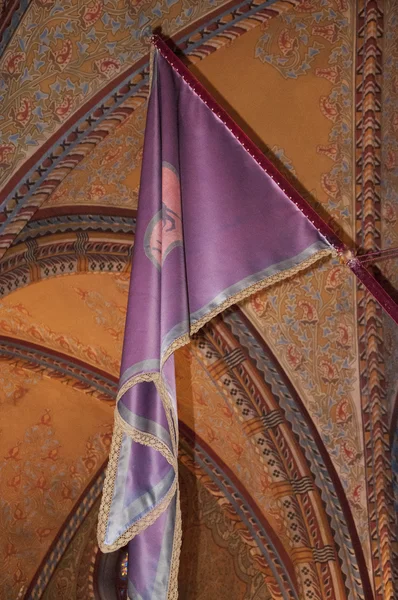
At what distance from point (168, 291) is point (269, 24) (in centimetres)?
289

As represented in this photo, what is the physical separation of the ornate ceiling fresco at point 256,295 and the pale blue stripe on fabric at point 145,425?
2.19 meters

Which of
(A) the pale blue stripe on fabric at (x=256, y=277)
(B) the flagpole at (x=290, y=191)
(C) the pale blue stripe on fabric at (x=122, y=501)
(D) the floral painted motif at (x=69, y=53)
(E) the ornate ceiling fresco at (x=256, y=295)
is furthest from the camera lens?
(E) the ornate ceiling fresco at (x=256, y=295)

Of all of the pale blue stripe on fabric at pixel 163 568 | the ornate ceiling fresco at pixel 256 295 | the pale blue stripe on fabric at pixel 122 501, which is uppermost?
the ornate ceiling fresco at pixel 256 295

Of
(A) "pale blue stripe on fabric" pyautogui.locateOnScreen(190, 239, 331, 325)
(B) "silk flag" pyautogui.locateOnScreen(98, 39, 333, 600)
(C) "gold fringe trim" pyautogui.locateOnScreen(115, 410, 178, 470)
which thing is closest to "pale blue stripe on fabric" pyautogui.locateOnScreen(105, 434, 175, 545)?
(B) "silk flag" pyautogui.locateOnScreen(98, 39, 333, 600)

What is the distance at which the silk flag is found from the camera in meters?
3.26

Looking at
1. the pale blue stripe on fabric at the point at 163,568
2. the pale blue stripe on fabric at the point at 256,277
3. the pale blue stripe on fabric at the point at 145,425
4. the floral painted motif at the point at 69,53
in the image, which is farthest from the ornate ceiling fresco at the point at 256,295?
the pale blue stripe on fabric at the point at 163,568

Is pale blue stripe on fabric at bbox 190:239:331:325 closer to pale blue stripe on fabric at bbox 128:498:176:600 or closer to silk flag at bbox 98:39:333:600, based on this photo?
silk flag at bbox 98:39:333:600

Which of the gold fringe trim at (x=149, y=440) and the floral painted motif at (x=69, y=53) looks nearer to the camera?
the gold fringe trim at (x=149, y=440)

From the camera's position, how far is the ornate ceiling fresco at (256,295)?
5062 mm

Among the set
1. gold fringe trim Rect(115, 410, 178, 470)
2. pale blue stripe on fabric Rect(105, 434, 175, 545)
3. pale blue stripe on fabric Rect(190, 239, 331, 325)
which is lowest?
pale blue stripe on fabric Rect(105, 434, 175, 545)

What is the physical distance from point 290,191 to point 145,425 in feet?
3.97

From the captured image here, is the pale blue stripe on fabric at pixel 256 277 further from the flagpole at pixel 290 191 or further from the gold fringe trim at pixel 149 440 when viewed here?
the gold fringe trim at pixel 149 440

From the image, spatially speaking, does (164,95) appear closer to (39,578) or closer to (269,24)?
(269,24)

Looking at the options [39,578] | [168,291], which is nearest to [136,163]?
[168,291]
